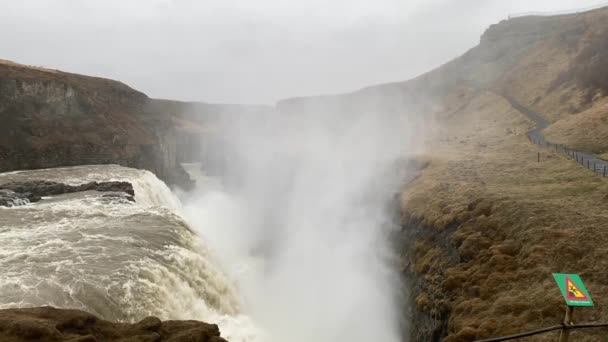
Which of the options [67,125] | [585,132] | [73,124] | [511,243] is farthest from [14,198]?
[585,132]

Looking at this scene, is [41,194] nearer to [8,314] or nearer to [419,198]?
[8,314]

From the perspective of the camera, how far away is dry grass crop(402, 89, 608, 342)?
A: 1534 cm

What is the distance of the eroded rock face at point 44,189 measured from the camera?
34094 mm

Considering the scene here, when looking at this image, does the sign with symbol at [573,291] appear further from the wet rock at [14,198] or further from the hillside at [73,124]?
the hillside at [73,124]

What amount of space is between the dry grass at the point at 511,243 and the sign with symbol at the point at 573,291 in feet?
14.2

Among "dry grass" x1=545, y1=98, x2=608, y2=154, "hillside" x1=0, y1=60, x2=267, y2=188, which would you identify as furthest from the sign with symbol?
"hillside" x1=0, y1=60, x2=267, y2=188

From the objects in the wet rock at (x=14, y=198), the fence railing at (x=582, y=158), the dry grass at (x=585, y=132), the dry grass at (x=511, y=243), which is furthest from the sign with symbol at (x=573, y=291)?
the wet rock at (x=14, y=198)

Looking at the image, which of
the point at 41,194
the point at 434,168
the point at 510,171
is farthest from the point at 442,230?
the point at 41,194

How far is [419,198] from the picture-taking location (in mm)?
34375

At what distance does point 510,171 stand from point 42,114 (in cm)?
5809

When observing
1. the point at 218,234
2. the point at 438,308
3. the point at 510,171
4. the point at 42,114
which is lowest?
the point at 218,234

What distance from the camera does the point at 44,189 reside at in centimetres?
3706

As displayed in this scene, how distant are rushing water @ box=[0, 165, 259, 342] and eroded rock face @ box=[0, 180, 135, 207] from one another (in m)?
1.63

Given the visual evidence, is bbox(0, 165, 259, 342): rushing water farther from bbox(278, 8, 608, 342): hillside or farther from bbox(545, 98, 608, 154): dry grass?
bbox(545, 98, 608, 154): dry grass
